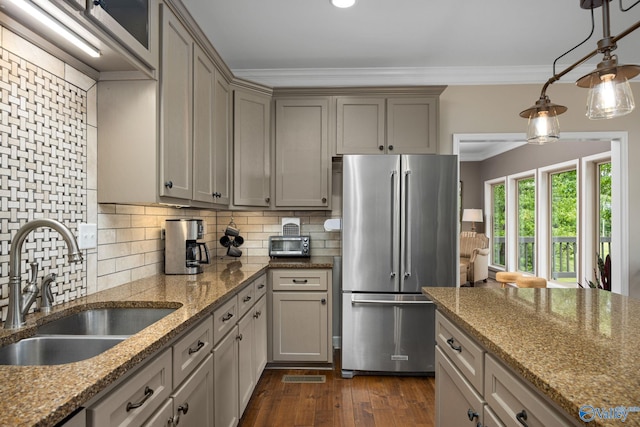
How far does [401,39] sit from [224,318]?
7.96 ft

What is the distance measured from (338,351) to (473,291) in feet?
6.61

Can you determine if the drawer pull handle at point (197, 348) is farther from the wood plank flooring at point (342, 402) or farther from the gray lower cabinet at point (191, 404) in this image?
the wood plank flooring at point (342, 402)

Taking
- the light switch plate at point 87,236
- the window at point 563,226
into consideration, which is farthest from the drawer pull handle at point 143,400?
the window at point 563,226

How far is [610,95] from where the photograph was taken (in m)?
1.27

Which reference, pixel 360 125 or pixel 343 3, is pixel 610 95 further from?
pixel 360 125

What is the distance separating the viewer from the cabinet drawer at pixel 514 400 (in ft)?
2.93

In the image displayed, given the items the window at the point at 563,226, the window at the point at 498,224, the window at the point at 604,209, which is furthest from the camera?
the window at the point at 498,224

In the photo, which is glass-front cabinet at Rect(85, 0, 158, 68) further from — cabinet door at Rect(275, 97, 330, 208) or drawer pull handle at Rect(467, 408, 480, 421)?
drawer pull handle at Rect(467, 408, 480, 421)

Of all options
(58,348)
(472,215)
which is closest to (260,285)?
(58,348)

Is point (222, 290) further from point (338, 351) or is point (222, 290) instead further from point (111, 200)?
point (338, 351)

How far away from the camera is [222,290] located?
75.5 inches

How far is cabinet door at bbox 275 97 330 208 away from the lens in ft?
11.0

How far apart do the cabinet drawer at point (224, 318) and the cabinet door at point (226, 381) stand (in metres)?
0.04

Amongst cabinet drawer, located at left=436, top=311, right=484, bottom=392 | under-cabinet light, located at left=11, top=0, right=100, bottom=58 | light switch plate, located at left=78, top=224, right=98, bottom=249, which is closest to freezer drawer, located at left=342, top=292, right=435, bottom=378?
cabinet drawer, located at left=436, top=311, right=484, bottom=392
